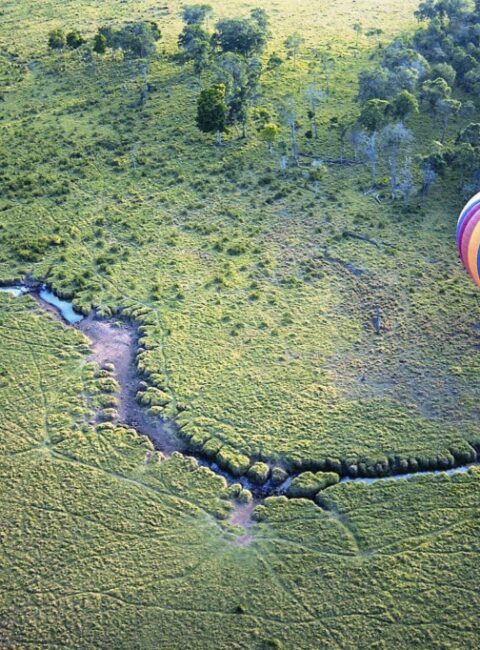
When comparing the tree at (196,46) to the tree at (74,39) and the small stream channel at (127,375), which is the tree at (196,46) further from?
the small stream channel at (127,375)

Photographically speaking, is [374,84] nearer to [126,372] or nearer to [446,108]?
[446,108]

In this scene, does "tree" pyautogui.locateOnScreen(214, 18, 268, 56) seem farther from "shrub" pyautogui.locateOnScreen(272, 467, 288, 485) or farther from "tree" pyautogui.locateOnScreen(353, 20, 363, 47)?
"shrub" pyautogui.locateOnScreen(272, 467, 288, 485)

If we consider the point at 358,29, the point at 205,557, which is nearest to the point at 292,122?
the point at 358,29

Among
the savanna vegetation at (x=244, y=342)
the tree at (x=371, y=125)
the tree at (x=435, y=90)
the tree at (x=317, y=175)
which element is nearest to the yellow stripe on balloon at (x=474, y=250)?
the savanna vegetation at (x=244, y=342)

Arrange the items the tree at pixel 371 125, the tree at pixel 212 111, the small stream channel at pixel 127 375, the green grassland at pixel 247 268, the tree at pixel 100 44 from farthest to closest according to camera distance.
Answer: the tree at pixel 100 44 < the tree at pixel 212 111 < the tree at pixel 371 125 < the green grassland at pixel 247 268 < the small stream channel at pixel 127 375

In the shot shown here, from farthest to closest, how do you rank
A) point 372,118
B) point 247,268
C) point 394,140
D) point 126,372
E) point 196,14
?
point 196,14, point 372,118, point 394,140, point 247,268, point 126,372
